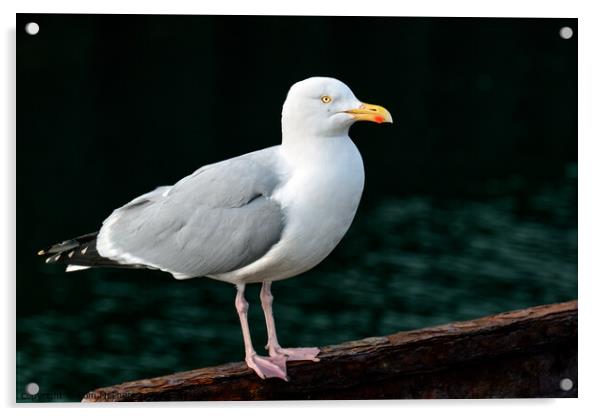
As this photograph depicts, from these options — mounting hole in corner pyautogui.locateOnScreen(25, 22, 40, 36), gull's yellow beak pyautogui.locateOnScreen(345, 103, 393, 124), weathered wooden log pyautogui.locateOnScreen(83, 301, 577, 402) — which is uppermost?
mounting hole in corner pyautogui.locateOnScreen(25, 22, 40, 36)

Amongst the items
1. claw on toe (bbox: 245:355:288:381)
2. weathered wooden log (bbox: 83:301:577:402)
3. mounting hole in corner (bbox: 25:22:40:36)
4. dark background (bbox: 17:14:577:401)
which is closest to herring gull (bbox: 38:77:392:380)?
claw on toe (bbox: 245:355:288:381)

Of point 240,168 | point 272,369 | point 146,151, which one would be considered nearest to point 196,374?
point 272,369

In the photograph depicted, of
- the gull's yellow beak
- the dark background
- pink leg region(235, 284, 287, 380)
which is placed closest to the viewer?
the gull's yellow beak

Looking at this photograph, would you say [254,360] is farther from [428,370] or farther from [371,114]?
[371,114]

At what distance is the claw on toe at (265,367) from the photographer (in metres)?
4.16

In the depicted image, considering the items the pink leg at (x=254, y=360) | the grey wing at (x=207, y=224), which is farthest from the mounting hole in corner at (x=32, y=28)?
the pink leg at (x=254, y=360)

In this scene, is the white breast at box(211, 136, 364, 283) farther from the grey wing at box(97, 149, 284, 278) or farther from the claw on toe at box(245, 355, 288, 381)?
the claw on toe at box(245, 355, 288, 381)

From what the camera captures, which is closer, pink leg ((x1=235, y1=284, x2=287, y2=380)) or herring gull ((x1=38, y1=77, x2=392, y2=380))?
herring gull ((x1=38, y1=77, x2=392, y2=380))

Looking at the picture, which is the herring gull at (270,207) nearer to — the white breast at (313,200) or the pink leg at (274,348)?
the white breast at (313,200)

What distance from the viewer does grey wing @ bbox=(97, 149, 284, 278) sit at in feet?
12.8

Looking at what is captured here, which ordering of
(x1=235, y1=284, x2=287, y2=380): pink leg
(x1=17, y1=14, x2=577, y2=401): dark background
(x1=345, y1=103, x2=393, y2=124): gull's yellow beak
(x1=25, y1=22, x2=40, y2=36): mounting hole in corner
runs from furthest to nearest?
(x1=17, y1=14, x2=577, y2=401): dark background
(x1=25, y1=22, x2=40, y2=36): mounting hole in corner
(x1=235, y1=284, x2=287, y2=380): pink leg
(x1=345, y1=103, x2=393, y2=124): gull's yellow beak

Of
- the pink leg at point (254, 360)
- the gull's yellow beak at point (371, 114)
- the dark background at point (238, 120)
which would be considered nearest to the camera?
the gull's yellow beak at point (371, 114)

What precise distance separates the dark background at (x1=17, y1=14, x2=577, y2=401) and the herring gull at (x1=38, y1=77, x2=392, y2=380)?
481 millimetres

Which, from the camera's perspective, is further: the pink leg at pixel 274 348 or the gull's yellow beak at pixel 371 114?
the pink leg at pixel 274 348
